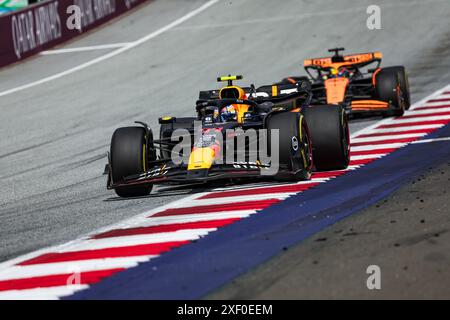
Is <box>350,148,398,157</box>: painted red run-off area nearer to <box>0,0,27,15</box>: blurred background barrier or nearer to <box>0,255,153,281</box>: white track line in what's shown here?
<box>0,255,153,281</box>: white track line

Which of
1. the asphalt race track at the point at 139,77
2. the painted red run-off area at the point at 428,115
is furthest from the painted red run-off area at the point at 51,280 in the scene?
the painted red run-off area at the point at 428,115

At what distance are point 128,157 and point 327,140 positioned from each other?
2.30 m

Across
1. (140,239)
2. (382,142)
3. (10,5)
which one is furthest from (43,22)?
(140,239)

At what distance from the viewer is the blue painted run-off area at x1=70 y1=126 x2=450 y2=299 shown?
22.8 ft

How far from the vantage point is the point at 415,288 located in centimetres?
644

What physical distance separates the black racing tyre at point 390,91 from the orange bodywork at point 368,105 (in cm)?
10

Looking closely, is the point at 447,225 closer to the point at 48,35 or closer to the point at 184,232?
the point at 184,232

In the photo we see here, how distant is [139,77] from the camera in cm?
2520

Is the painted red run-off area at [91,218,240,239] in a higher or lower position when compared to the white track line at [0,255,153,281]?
lower

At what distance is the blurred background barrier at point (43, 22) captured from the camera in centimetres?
2795

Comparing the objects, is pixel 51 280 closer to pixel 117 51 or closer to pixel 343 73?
pixel 343 73

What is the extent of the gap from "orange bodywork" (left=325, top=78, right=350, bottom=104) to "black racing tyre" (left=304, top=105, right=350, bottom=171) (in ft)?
16.7

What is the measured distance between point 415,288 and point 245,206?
378 centimetres

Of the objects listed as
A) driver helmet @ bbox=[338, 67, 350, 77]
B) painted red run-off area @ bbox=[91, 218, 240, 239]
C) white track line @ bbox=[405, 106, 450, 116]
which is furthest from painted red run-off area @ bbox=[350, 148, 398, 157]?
painted red run-off area @ bbox=[91, 218, 240, 239]
